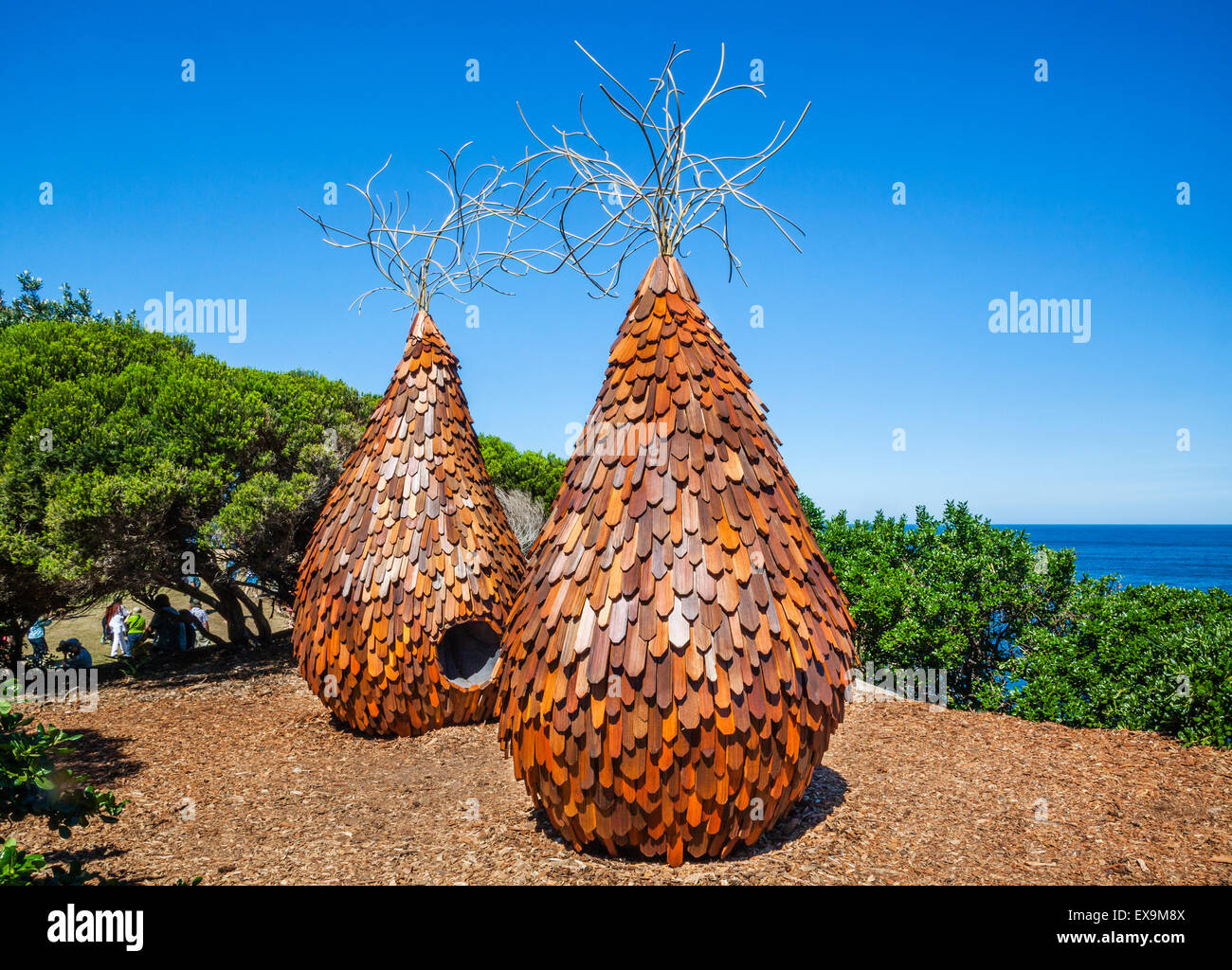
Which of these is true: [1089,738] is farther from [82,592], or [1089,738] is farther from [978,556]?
[82,592]

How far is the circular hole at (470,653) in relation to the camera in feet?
25.1

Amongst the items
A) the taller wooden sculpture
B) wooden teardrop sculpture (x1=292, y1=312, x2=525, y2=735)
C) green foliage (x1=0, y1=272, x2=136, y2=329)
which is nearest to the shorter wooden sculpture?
wooden teardrop sculpture (x1=292, y1=312, x2=525, y2=735)

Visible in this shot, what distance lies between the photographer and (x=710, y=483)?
4492mm

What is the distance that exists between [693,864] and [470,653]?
411 cm

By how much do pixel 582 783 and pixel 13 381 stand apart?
480 inches

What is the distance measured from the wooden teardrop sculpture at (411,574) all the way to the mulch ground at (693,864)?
0.48m

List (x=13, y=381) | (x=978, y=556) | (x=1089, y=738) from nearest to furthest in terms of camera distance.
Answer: (x=1089, y=738) → (x=978, y=556) → (x=13, y=381)

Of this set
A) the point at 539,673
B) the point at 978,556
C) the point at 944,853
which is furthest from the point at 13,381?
the point at 978,556

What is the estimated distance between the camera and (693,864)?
4344mm

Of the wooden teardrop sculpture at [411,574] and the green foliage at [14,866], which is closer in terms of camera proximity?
the green foliage at [14,866]

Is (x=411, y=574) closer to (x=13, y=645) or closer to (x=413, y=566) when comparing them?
(x=413, y=566)

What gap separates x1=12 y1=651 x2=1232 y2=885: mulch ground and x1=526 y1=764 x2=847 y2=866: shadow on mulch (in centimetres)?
2

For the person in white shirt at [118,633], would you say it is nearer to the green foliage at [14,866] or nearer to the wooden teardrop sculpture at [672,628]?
the wooden teardrop sculpture at [672,628]

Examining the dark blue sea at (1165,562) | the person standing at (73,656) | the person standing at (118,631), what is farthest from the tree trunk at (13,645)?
the dark blue sea at (1165,562)
